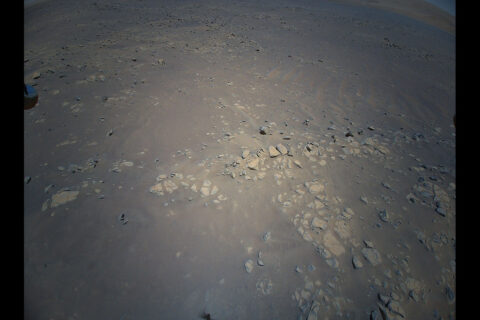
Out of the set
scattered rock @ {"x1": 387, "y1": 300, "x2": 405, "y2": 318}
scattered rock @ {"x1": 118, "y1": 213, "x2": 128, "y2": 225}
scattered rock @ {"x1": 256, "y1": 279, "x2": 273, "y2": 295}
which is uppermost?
scattered rock @ {"x1": 387, "y1": 300, "x2": 405, "y2": 318}

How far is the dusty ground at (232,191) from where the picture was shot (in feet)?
5.56

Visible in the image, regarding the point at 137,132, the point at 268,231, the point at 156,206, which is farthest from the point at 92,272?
the point at 137,132

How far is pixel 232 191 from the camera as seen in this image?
2.36m

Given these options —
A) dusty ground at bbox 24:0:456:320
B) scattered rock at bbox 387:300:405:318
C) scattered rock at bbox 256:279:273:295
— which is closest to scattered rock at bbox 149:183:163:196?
dusty ground at bbox 24:0:456:320

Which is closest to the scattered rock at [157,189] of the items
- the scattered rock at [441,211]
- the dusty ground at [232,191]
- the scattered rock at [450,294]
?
the dusty ground at [232,191]

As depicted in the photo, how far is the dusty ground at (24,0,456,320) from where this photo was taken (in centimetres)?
169

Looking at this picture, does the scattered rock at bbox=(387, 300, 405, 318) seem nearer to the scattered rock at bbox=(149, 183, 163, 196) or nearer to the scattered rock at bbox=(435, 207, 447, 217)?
the scattered rock at bbox=(435, 207, 447, 217)

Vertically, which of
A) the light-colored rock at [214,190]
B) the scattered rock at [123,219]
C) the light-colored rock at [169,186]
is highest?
the light-colored rock at [214,190]

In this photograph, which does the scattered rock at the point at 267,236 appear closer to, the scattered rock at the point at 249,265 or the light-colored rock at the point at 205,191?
the scattered rock at the point at 249,265

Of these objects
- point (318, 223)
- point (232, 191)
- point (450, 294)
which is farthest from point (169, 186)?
point (450, 294)

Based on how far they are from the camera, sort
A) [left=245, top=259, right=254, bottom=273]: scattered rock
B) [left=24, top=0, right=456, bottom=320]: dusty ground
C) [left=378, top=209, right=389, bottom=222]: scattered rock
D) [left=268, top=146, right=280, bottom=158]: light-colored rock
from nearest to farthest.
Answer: [left=24, top=0, right=456, bottom=320]: dusty ground, [left=245, top=259, right=254, bottom=273]: scattered rock, [left=378, top=209, right=389, bottom=222]: scattered rock, [left=268, top=146, right=280, bottom=158]: light-colored rock

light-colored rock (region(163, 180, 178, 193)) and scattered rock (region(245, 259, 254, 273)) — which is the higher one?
light-colored rock (region(163, 180, 178, 193))

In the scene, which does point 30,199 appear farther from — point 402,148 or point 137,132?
point 402,148

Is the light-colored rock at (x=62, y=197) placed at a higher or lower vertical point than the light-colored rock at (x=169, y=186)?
lower
